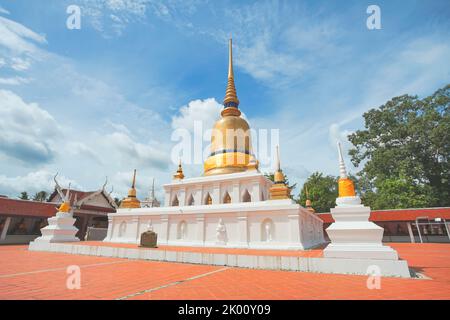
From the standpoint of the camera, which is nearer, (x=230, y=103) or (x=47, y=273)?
(x=47, y=273)

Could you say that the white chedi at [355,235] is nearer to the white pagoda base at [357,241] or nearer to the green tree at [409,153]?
the white pagoda base at [357,241]

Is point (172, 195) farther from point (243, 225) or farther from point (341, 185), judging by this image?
point (341, 185)

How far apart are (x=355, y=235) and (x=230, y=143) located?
15776 millimetres

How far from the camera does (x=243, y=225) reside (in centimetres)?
1470

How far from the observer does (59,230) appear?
1479cm

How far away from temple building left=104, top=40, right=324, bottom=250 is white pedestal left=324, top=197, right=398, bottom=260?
6.25 m

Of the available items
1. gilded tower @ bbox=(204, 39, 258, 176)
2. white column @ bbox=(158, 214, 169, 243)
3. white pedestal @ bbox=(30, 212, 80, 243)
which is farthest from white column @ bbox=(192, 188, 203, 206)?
white pedestal @ bbox=(30, 212, 80, 243)

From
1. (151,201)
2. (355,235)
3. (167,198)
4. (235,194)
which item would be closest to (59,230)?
(167,198)

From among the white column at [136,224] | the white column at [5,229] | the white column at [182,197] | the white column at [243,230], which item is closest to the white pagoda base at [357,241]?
the white column at [243,230]

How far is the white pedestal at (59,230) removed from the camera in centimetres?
1457

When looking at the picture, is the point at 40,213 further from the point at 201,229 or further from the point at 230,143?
the point at 230,143

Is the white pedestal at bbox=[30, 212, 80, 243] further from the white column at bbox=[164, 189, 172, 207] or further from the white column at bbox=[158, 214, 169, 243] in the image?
the white column at bbox=[164, 189, 172, 207]
